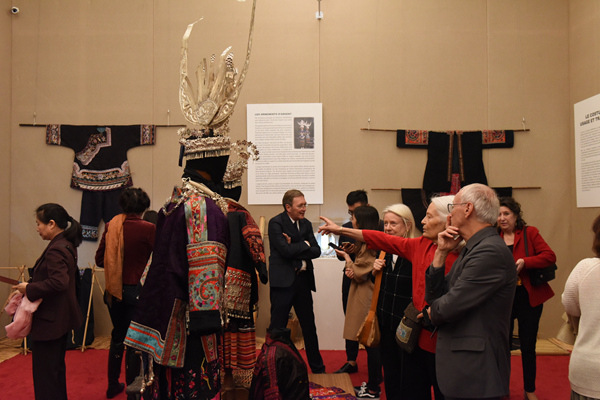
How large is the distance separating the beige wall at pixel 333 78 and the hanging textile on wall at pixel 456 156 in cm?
13

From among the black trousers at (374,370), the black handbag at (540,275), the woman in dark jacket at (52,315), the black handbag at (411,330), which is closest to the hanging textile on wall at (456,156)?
the black handbag at (540,275)

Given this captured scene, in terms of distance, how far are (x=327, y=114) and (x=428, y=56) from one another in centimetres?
150

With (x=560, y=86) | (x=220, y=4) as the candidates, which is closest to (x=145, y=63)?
(x=220, y=4)

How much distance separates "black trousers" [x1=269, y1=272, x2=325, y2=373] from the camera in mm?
4309

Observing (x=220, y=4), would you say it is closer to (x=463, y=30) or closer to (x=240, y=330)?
(x=463, y=30)

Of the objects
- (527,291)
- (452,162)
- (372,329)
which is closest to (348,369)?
(372,329)

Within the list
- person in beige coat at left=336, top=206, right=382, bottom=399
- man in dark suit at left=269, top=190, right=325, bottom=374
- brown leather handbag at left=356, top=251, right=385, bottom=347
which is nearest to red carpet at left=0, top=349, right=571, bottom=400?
person in beige coat at left=336, top=206, right=382, bottom=399

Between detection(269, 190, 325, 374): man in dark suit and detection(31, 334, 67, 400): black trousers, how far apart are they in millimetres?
1778

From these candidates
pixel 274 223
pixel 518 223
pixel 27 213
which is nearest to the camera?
pixel 518 223

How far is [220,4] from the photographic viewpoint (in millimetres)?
6219

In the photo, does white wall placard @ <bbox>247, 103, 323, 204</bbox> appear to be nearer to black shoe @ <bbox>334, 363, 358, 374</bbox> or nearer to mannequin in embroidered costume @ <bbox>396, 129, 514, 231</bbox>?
mannequin in embroidered costume @ <bbox>396, 129, 514, 231</bbox>

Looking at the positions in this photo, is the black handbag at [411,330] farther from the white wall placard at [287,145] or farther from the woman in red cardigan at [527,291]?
the white wall placard at [287,145]

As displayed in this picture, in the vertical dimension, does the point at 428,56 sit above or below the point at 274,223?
above

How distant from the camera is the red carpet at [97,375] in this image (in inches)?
156
